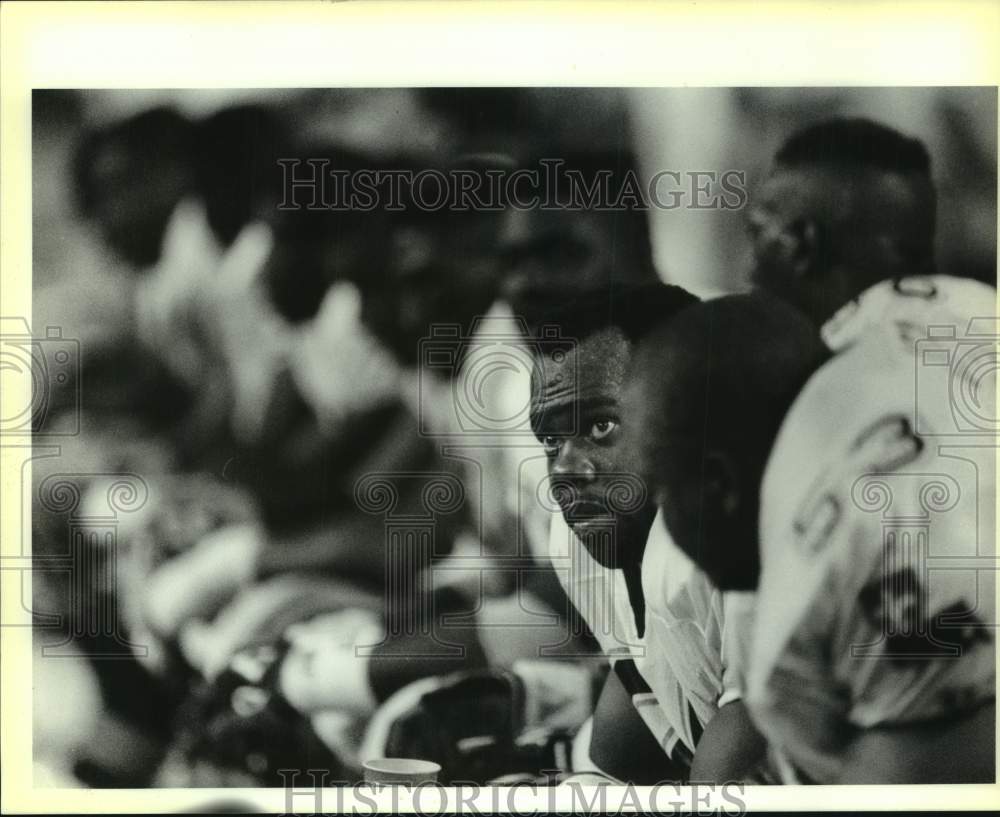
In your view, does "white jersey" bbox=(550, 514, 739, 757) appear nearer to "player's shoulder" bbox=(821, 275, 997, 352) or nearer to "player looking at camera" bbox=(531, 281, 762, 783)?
"player looking at camera" bbox=(531, 281, 762, 783)

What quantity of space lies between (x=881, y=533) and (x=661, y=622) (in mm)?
636

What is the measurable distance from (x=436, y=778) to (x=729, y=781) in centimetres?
79

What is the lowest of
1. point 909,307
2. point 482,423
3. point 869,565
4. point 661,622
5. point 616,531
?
point 661,622

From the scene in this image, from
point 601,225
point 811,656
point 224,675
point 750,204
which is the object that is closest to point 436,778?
point 224,675

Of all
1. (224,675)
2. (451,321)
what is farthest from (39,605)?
(451,321)

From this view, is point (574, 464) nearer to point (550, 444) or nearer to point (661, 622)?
point (550, 444)

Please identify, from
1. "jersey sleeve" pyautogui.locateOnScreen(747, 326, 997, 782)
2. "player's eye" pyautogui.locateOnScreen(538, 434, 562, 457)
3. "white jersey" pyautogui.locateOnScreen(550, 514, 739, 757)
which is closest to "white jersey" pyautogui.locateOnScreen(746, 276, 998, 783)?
"jersey sleeve" pyautogui.locateOnScreen(747, 326, 997, 782)

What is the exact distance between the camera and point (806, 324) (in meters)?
3.38

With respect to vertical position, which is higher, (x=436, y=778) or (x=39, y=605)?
(x=39, y=605)

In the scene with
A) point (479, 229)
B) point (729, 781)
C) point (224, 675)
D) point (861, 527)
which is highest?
point (479, 229)

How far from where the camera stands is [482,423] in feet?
11.1

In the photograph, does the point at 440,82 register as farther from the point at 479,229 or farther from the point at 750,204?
the point at 750,204

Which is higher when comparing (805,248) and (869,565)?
(805,248)

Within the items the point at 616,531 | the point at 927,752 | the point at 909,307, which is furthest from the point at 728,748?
the point at 909,307
